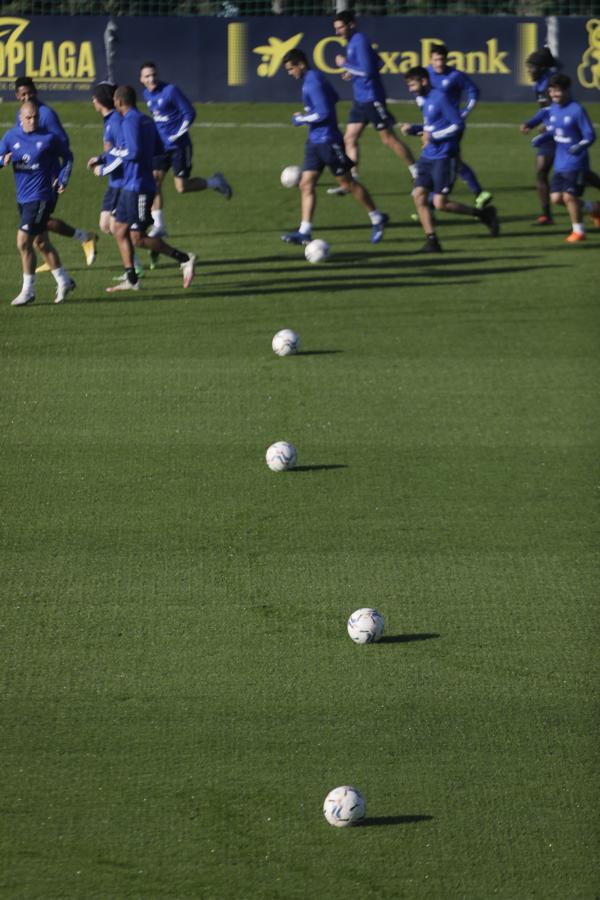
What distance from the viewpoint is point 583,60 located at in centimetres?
2977

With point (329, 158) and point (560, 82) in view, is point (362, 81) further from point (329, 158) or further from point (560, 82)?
point (560, 82)

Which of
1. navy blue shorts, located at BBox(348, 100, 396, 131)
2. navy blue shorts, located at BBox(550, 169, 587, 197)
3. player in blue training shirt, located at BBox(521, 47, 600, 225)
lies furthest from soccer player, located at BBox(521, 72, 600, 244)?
navy blue shorts, located at BBox(348, 100, 396, 131)

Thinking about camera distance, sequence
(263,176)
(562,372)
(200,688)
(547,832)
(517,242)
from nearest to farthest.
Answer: (547,832) → (200,688) → (562,372) → (517,242) → (263,176)

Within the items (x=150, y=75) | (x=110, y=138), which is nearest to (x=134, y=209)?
(x=110, y=138)

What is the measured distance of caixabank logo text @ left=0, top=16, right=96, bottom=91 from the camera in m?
29.4

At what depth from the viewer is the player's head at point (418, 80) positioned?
1830 cm

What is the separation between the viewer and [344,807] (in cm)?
749

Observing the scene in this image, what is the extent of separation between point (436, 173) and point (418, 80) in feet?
3.70

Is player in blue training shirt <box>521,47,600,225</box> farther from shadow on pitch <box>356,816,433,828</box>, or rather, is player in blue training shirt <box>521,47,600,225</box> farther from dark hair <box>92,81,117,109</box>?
shadow on pitch <box>356,816,433,828</box>

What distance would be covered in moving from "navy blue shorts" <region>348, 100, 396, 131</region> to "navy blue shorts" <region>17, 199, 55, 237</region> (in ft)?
20.1

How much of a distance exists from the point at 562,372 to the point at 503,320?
185 cm

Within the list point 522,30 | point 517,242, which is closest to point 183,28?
point 522,30

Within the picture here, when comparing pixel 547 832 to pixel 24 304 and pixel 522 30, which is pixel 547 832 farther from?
pixel 522 30

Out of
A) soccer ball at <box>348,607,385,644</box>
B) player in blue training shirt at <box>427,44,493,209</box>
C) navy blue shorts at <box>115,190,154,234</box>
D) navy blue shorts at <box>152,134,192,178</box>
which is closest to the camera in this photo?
soccer ball at <box>348,607,385,644</box>
